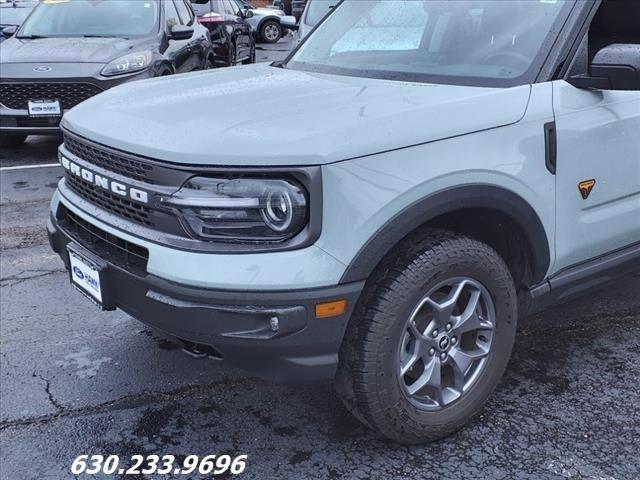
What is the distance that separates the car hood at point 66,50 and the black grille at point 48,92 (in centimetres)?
27

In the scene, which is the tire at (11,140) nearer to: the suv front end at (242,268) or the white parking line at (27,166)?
the white parking line at (27,166)

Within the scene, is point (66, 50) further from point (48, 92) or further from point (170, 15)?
point (170, 15)

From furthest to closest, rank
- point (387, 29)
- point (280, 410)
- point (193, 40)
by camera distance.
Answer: point (193, 40)
point (387, 29)
point (280, 410)

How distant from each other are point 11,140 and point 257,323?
686cm

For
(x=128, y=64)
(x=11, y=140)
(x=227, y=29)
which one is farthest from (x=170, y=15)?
(x=227, y=29)

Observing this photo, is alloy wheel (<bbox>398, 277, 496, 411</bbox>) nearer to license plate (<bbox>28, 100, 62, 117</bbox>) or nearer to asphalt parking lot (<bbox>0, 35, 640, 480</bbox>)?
asphalt parking lot (<bbox>0, 35, 640, 480</bbox>)

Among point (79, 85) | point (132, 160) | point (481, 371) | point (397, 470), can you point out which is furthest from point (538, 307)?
point (79, 85)

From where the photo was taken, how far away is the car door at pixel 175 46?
7.61 meters

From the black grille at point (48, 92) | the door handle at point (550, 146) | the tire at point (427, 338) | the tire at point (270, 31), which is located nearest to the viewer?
the tire at point (427, 338)

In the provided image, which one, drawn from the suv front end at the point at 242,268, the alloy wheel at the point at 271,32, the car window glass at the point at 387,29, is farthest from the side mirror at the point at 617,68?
the alloy wheel at the point at 271,32

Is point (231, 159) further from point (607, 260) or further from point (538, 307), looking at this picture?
point (607, 260)

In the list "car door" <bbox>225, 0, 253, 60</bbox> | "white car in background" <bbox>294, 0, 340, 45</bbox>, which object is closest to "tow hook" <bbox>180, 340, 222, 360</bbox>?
"white car in background" <bbox>294, 0, 340, 45</bbox>

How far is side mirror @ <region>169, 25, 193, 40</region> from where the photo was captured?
25.3 ft

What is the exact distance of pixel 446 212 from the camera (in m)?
2.36
